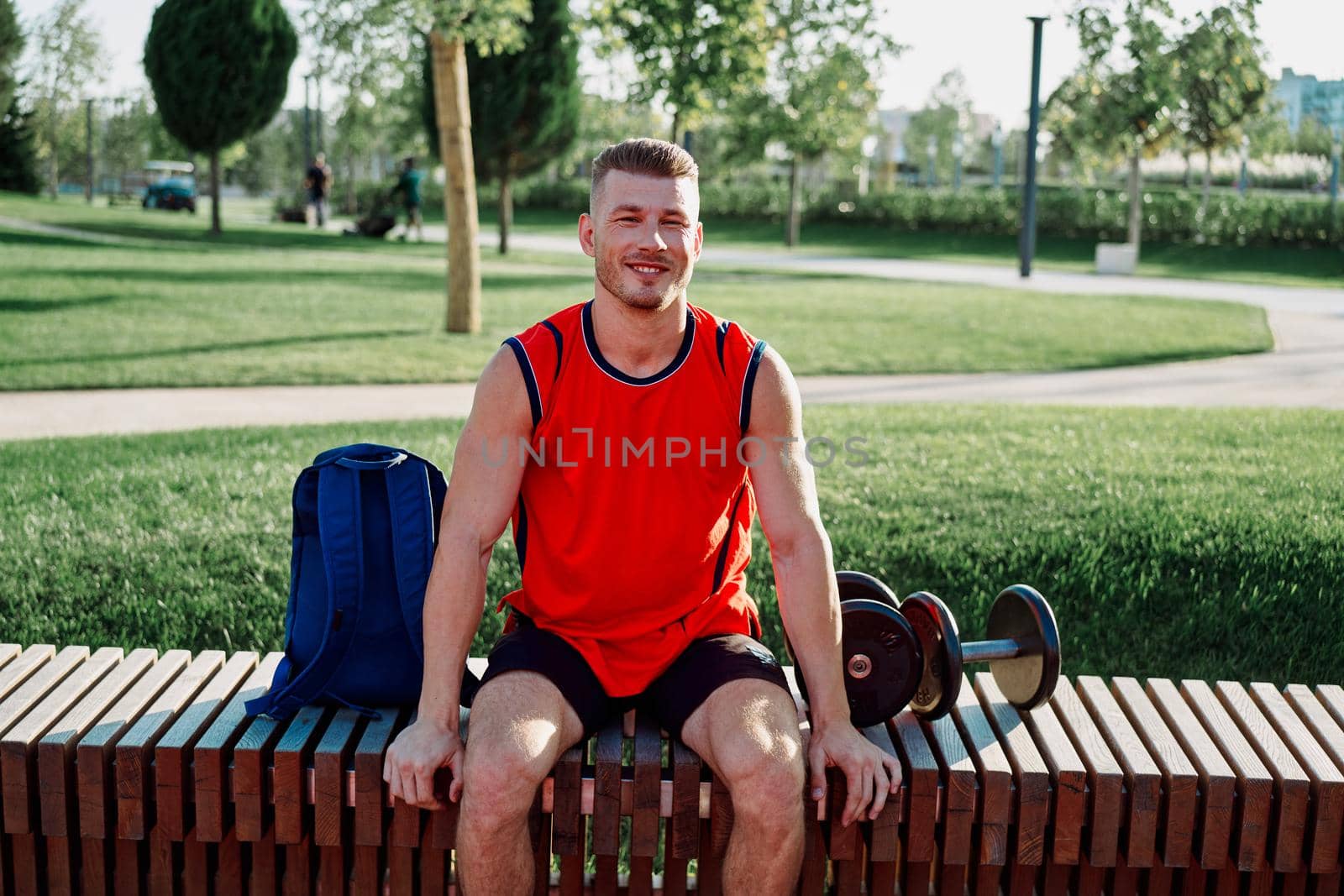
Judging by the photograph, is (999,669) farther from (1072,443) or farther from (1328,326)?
(1328,326)

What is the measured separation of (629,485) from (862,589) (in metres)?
0.72

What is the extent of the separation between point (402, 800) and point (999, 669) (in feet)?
4.88

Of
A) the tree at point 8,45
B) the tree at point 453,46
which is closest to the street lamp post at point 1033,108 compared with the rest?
the tree at point 453,46

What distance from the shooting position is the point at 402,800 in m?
2.86

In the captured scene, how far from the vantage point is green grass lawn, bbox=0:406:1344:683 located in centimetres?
502

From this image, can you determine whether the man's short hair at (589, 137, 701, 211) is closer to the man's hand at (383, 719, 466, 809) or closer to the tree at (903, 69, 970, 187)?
the man's hand at (383, 719, 466, 809)

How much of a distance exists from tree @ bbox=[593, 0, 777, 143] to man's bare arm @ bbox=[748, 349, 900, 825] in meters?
9.14

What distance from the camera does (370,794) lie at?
2.86 meters

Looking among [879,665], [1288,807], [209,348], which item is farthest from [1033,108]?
[1288,807]

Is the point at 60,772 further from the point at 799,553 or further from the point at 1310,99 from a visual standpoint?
the point at 1310,99

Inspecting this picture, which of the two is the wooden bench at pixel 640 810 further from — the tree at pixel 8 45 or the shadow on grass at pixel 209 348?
the tree at pixel 8 45

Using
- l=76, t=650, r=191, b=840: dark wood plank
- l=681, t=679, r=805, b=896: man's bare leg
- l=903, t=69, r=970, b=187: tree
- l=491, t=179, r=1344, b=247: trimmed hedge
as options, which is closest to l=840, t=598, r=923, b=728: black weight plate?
l=681, t=679, r=805, b=896: man's bare leg

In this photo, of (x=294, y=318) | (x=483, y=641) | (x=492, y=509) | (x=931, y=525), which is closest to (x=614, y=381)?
(x=492, y=509)

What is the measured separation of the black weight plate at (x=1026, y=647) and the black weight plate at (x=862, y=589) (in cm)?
28
